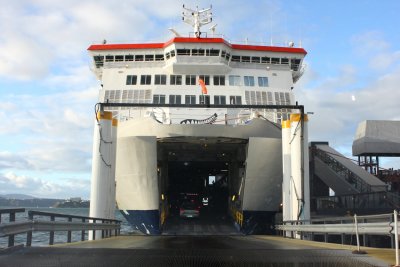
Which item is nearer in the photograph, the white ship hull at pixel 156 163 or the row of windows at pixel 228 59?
the white ship hull at pixel 156 163

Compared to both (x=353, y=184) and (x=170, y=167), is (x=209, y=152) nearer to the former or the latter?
(x=170, y=167)

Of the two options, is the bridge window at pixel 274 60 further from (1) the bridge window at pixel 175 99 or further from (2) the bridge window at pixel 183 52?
(1) the bridge window at pixel 175 99

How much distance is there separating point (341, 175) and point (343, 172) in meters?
0.42

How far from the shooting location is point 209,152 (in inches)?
1052

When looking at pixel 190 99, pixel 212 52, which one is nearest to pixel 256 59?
pixel 212 52

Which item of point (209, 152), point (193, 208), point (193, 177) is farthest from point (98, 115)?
point (193, 177)

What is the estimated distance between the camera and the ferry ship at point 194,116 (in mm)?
20188

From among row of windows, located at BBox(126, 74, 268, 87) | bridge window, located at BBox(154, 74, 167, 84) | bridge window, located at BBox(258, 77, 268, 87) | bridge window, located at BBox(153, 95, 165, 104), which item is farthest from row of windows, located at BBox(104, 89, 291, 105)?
bridge window, located at BBox(154, 74, 167, 84)

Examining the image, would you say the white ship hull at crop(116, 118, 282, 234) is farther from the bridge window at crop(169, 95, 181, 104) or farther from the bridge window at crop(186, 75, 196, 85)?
the bridge window at crop(186, 75, 196, 85)

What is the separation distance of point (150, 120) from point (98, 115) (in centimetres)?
376

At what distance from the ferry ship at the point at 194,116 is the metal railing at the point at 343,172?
9732mm

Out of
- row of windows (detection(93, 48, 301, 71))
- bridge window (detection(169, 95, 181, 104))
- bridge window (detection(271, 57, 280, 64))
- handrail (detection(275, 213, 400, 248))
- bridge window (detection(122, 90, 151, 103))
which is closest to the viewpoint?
handrail (detection(275, 213, 400, 248))

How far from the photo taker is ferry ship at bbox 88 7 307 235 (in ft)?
66.2

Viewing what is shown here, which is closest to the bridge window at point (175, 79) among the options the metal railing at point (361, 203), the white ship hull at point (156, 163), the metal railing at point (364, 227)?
the white ship hull at point (156, 163)
